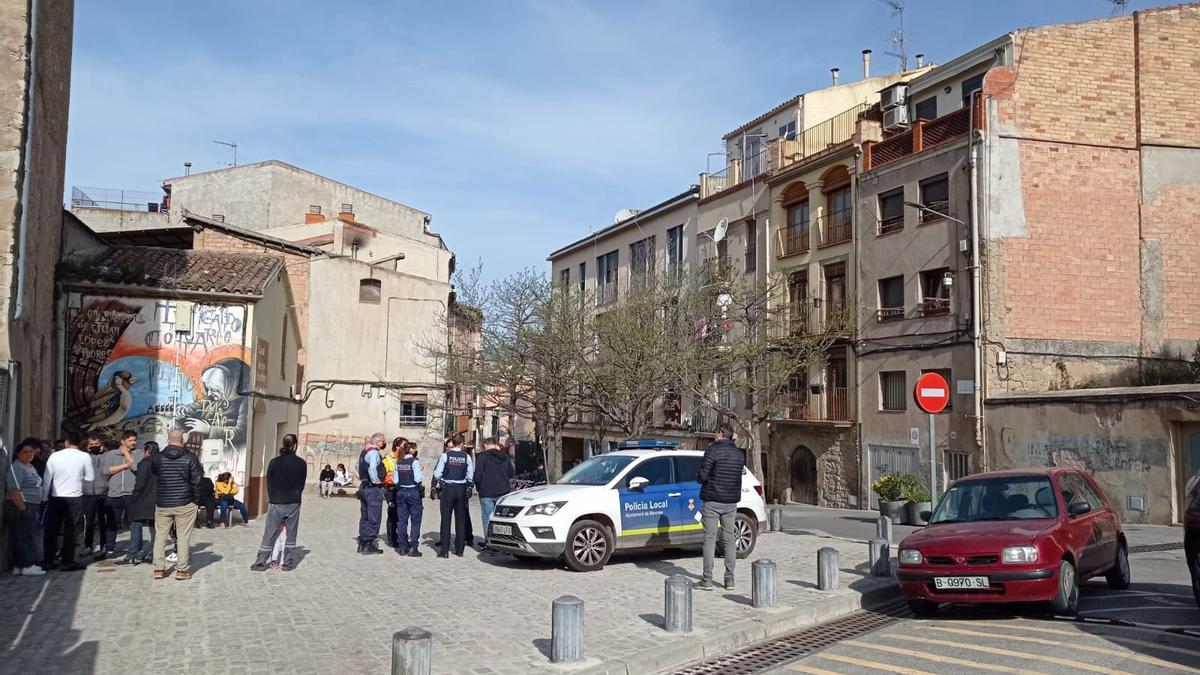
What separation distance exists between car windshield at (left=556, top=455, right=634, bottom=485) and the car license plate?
16.7 feet

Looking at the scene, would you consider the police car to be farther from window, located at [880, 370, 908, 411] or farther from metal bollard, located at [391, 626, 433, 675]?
window, located at [880, 370, 908, 411]

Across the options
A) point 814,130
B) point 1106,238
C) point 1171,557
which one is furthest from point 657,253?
point 1171,557

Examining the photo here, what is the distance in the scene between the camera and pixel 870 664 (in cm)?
780

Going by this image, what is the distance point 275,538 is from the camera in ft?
41.8

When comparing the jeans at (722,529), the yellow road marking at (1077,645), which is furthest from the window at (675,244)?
the yellow road marking at (1077,645)

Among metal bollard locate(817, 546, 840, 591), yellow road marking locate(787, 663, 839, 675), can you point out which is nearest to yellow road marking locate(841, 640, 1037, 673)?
yellow road marking locate(787, 663, 839, 675)

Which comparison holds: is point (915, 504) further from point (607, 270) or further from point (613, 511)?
point (607, 270)

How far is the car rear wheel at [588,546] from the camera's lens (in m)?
12.7

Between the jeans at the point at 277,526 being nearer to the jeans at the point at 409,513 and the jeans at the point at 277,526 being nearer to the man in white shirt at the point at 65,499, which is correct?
the jeans at the point at 409,513

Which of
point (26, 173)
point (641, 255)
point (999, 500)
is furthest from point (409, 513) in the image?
point (641, 255)

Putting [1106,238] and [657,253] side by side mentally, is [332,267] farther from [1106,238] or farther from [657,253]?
[1106,238]

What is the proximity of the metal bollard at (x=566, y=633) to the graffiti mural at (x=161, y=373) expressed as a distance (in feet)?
44.3

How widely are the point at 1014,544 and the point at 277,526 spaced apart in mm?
8866

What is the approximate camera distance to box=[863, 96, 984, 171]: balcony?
25834 millimetres
